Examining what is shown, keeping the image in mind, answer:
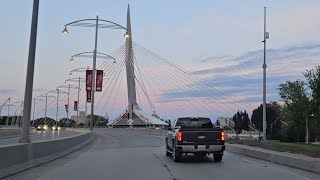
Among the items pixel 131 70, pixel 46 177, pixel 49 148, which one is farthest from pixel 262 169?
pixel 131 70

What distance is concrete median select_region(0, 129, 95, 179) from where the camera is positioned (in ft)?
49.8

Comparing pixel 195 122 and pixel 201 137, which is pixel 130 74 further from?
pixel 201 137

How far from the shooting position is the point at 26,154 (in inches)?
705

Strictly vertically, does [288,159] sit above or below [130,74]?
below

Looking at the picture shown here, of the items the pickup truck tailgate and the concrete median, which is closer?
the concrete median

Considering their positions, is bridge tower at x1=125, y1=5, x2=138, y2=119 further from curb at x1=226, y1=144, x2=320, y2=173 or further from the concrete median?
curb at x1=226, y1=144, x2=320, y2=173

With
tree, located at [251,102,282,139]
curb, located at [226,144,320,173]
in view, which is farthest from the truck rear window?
tree, located at [251,102,282,139]

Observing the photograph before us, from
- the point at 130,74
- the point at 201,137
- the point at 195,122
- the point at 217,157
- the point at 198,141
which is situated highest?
the point at 130,74

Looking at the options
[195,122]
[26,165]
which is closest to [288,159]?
[195,122]

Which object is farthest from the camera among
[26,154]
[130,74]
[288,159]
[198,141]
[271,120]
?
[271,120]

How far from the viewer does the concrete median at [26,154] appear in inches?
597

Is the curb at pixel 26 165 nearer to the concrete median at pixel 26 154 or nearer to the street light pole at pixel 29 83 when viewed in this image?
the concrete median at pixel 26 154

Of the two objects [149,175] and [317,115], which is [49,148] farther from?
[317,115]

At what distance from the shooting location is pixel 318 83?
42.3 meters
